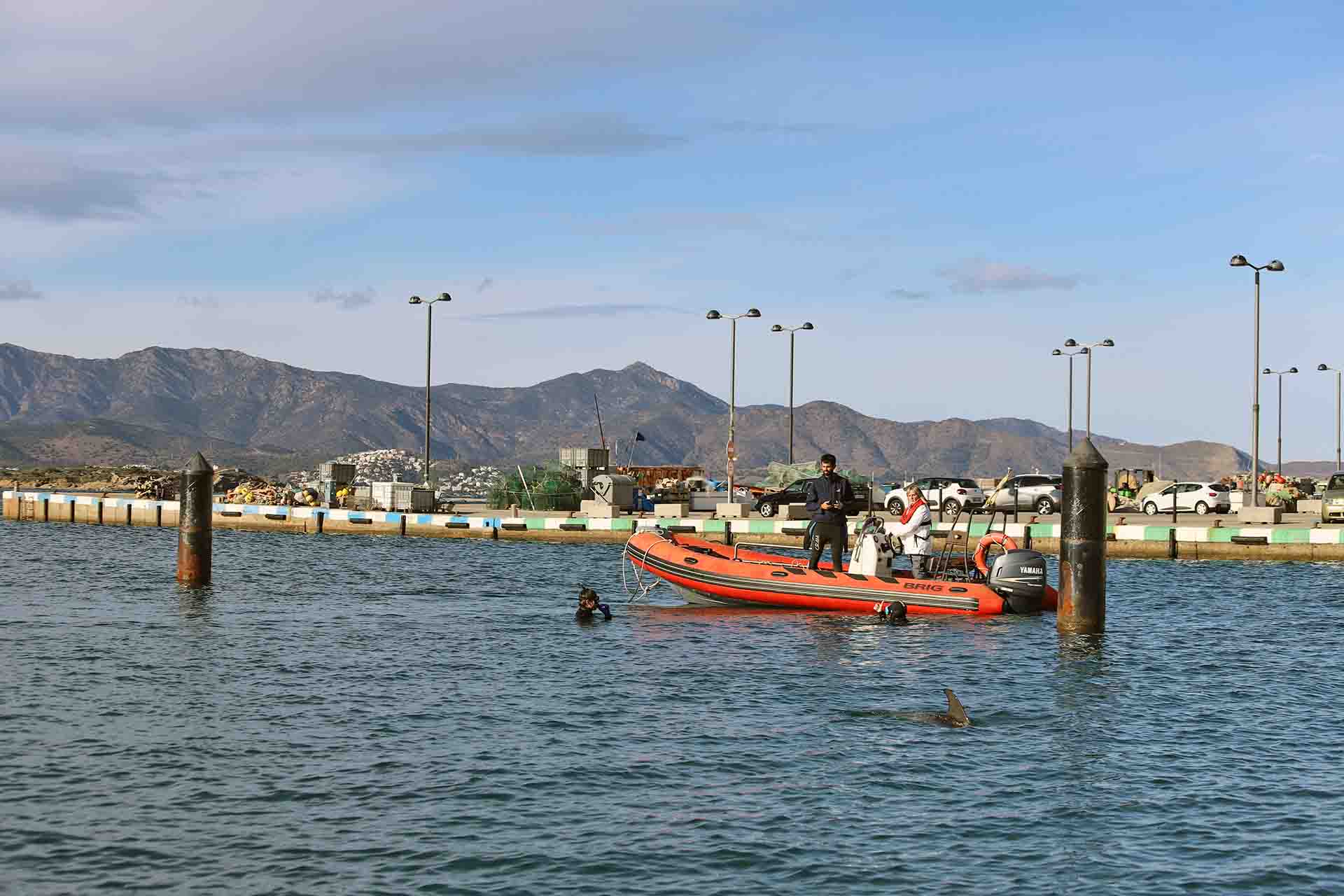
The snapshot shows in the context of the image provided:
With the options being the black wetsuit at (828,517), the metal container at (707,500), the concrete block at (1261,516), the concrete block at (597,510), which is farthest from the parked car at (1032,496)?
the black wetsuit at (828,517)

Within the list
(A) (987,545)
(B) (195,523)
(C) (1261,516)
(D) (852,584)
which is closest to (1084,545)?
(A) (987,545)

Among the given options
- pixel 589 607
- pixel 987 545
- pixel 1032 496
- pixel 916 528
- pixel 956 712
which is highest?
pixel 1032 496

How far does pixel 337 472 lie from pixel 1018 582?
51.0 m

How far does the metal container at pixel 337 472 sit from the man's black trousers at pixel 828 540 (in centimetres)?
4759

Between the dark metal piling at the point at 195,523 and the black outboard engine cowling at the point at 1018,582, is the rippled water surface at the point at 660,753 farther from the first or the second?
the dark metal piling at the point at 195,523

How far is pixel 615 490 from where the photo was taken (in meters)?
62.8

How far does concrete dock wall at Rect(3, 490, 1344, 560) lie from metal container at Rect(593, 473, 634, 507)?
6.63 feet

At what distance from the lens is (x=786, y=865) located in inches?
519

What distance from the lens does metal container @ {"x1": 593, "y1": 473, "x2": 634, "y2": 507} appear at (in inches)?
2430

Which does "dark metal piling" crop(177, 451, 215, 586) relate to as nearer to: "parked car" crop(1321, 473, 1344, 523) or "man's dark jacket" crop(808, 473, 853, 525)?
"man's dark jacket" crop(808, 473, 853, 525)

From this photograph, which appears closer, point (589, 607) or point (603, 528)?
point (589, 607)

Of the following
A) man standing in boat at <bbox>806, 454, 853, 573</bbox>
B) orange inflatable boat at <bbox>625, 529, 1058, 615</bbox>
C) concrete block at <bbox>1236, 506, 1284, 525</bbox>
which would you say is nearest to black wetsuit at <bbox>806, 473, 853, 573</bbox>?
man standing in boat at <bbox>806, 454, 853, 573</bbox>

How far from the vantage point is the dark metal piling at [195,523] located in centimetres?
3384

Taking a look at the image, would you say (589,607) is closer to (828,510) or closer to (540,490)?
(828,510)
